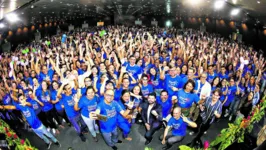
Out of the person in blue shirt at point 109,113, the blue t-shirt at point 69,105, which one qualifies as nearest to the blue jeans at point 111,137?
the person in blue shirt at point 109,113

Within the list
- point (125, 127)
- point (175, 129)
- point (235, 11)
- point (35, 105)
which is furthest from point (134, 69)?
point (235, 11)

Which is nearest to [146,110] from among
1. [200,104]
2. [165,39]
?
[200,104]

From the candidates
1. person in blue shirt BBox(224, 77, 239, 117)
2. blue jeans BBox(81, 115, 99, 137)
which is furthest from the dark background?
blue jeans BBox(81, 115, 99, 137)

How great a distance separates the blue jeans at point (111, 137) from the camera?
3.89m

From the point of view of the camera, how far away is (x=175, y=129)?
370 centimetres

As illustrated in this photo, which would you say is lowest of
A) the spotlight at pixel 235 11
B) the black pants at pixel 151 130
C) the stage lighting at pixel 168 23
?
the black pants at pixel 151 130

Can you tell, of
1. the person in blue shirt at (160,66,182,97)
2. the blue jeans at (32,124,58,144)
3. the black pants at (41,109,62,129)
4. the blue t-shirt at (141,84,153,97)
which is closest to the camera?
the blue jeans at (32,124,58,144)

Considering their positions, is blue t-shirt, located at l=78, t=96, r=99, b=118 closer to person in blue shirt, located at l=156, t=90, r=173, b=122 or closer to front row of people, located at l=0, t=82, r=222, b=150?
front row of people, located at l=0, t=82, r=222, b=150

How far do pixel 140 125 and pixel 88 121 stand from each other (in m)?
1.03

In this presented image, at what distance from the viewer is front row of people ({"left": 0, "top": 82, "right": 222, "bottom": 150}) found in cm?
366

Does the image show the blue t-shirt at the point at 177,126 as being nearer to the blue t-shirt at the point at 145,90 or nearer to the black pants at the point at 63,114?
the blue t-shirt at the point at 145,90

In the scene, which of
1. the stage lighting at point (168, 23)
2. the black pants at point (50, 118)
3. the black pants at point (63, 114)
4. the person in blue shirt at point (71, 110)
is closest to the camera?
the person in blue shirt at point (71, 110)

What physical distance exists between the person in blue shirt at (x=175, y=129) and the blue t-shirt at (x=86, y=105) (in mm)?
1365

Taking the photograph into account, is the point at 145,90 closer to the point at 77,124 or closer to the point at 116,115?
the point at 116,115
